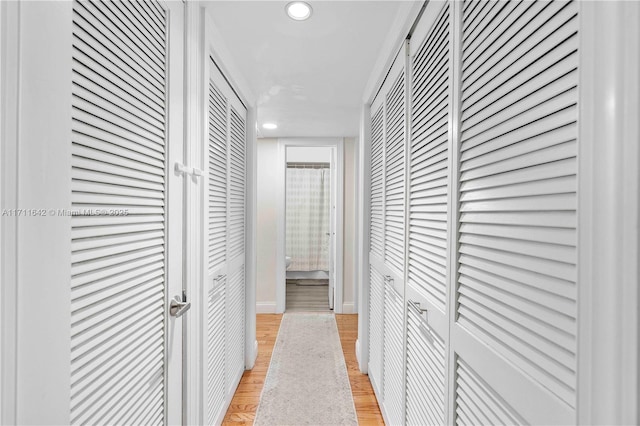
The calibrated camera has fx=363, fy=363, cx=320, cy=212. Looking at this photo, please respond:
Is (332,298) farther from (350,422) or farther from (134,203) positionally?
(134,203)

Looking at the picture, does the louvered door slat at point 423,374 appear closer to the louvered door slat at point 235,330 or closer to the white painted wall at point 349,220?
the louvered door slat at point 235,330

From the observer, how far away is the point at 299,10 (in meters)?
1.59

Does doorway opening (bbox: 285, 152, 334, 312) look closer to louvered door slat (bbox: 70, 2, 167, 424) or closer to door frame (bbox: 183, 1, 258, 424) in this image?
door frame (bbox: 183, 1, 258, 424)

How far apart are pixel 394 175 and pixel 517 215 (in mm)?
1241

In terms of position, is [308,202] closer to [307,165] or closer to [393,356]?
[307,165]

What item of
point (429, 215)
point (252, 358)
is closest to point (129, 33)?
point (429, 215)

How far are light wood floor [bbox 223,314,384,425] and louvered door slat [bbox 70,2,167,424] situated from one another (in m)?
1.11

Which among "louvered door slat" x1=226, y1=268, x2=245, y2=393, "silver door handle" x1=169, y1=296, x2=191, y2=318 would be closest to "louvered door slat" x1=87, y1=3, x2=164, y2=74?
"silver door handle" x1=169, y1=296, x2=191, y2=318

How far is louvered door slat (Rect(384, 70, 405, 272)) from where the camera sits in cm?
183

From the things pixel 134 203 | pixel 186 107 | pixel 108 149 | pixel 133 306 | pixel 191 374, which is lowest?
pixel 191 374
